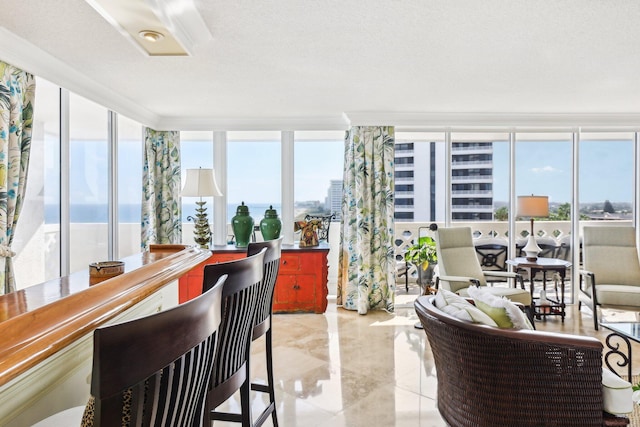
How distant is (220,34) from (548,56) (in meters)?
2.30

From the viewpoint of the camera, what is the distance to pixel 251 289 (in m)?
1.45

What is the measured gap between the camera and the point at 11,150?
8.18 ft

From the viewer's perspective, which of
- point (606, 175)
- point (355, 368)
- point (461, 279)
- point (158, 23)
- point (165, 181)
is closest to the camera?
point (158, 23)

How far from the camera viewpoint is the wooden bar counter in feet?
2.28

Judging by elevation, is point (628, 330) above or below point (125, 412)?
below

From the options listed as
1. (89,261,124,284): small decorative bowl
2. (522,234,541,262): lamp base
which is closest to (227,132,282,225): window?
(522,234,541,262): lamp base

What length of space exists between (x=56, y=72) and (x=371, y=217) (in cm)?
336

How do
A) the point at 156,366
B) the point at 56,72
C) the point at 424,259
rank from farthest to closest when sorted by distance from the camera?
1. the point at 424,259
2. the point at 56,72
3. the point at 156,366

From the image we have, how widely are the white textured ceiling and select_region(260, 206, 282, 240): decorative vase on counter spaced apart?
3.95 feet

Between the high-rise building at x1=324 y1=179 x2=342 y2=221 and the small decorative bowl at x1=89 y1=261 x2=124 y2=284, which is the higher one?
the high-rise building at x1=324 y1=179 x2=342 y2=221

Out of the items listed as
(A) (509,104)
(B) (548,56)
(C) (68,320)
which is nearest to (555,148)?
(A) (509,104)

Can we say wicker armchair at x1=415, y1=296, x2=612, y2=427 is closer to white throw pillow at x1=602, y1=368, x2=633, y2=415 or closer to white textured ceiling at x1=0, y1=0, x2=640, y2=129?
white throw pillow at x1=602, y1=368, x2=633, y2=415

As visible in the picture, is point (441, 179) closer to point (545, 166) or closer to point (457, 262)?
point (457, 262)

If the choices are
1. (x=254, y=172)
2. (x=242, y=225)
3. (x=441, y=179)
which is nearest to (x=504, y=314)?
(x=242, y=225)
